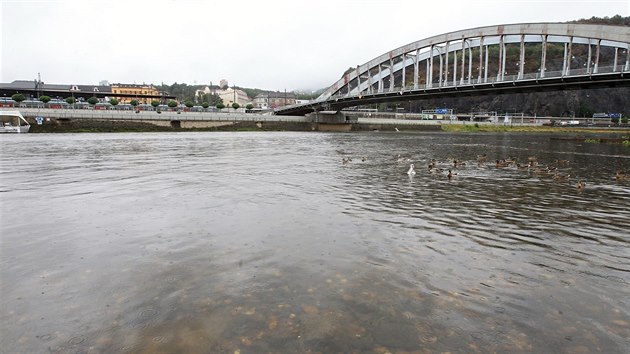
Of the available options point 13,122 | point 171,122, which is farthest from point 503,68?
point 13,122

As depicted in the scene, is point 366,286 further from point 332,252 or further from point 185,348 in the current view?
point 185,348

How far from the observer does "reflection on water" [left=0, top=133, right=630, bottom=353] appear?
4.22 m

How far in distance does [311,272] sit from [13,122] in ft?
214

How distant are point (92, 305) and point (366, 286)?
3.57 meters

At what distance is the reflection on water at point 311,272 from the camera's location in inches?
166

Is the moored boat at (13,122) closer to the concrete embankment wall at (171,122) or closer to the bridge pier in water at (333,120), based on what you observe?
the concrete embankment wall at (171,122)

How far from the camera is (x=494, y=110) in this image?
17488 centimetres

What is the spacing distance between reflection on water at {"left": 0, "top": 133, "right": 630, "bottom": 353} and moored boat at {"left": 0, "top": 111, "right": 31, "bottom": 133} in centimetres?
5314

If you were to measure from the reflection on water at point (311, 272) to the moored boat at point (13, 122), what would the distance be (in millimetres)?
53144

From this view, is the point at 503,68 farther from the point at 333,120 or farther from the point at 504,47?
the point at 333,120

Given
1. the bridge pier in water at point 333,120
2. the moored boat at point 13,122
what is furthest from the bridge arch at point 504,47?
the moored boat at point 13,122

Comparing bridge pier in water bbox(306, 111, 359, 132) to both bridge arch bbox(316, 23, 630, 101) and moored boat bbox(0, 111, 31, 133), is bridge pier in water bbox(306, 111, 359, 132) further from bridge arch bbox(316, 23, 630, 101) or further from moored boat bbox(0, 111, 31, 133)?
moored boat bbox(0, 111, 31, 133)

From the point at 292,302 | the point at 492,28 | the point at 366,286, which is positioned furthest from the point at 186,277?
the point at 492,28

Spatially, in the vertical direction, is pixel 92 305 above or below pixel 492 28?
below
